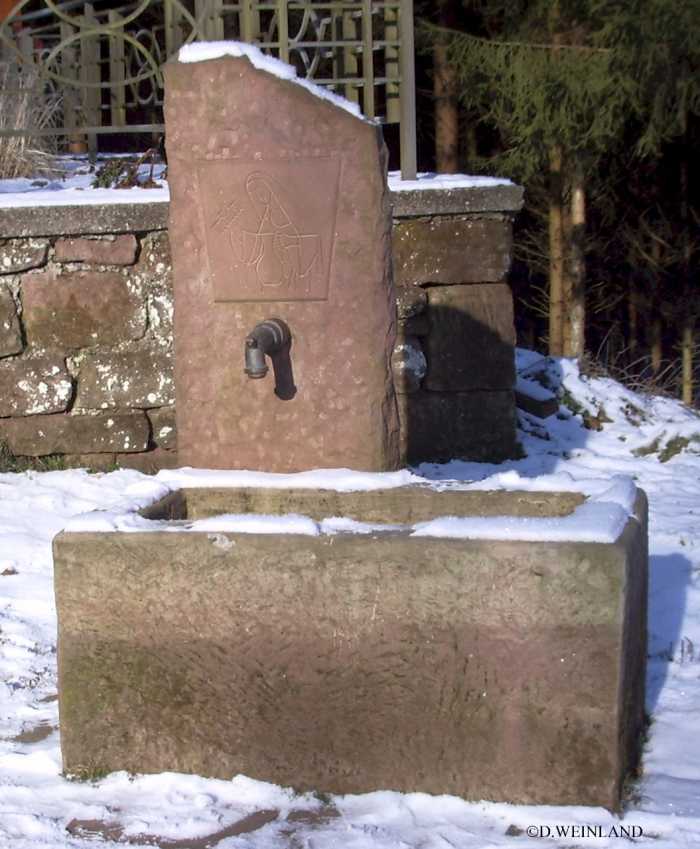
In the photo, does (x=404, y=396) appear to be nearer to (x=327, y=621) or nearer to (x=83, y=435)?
(x=83, y=435)

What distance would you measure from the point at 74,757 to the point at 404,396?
265 cm

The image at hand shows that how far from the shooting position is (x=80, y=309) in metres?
5.25

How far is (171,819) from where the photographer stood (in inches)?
104

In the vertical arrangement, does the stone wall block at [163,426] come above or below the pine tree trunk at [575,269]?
below

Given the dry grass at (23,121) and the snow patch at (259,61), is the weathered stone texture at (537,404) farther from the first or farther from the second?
the snow patch at (259,61)

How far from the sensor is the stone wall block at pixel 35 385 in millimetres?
5242

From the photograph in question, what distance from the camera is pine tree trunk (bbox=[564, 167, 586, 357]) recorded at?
798 cm

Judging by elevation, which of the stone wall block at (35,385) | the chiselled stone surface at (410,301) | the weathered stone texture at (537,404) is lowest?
the weathered stone texture at (537,404)

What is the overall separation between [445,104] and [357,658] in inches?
246

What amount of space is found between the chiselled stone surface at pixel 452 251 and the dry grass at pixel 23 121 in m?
1.99

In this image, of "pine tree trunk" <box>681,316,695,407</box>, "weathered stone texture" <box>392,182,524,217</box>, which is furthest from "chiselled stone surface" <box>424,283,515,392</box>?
"pine tree trunk" <box>681,316,695,407</box>

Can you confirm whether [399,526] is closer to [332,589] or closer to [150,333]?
[332,589]

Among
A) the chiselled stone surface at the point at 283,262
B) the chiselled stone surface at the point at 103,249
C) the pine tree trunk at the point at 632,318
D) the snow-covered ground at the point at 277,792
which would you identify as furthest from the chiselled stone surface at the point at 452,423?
the pine tree trunk at the point at 632,318

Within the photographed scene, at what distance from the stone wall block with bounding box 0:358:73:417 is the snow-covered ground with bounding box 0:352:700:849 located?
24.9 inches
